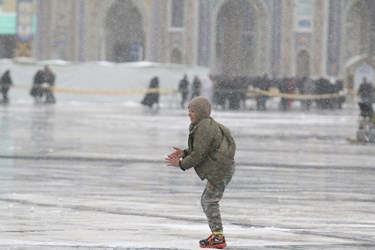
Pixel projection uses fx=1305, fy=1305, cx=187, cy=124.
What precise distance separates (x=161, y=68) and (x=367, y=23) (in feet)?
80.3

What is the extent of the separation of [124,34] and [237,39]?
7.02 m

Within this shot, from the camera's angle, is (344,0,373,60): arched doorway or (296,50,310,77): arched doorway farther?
(344,0,373,60): arched doorway

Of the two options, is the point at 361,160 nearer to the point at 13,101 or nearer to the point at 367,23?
the point at 13,101

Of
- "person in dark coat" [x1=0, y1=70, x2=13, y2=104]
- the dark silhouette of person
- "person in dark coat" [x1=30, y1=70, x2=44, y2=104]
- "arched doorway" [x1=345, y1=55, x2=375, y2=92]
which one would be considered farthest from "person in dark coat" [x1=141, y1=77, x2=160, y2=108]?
"arched doorway" [x1=345, y1=55, x2=375, y2=92]

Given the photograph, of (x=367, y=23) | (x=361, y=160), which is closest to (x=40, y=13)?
(x=367, y=23)

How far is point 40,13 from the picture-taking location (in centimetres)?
7750

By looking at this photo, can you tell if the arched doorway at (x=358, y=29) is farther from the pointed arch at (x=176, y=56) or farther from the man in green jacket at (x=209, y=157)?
the man in green jacket at (x=209, y=157)

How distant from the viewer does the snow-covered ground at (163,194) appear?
34.5 feet

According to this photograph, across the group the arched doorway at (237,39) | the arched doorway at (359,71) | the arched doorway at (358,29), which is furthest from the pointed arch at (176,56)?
the arched doorway at (359,71)

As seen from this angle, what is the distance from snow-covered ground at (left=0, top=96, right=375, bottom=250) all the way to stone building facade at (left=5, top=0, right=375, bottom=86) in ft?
156

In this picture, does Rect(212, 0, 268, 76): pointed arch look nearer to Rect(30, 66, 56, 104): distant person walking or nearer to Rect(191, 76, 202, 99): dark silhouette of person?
Rect(191, 76, 202, 99): dark silhouette of person

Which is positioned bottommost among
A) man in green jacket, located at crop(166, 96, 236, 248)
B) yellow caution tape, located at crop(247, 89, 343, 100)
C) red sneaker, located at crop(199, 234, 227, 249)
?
yellow caution tape, located at crop(247, 89, 343, 100)

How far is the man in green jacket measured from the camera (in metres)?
9.61

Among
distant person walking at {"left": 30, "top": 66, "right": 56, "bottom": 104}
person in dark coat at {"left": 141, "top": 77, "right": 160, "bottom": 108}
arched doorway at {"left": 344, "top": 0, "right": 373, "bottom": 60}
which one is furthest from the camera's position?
arched doorway at {"left": 344, "top": 0, "right": 373, "bottom": 60}
